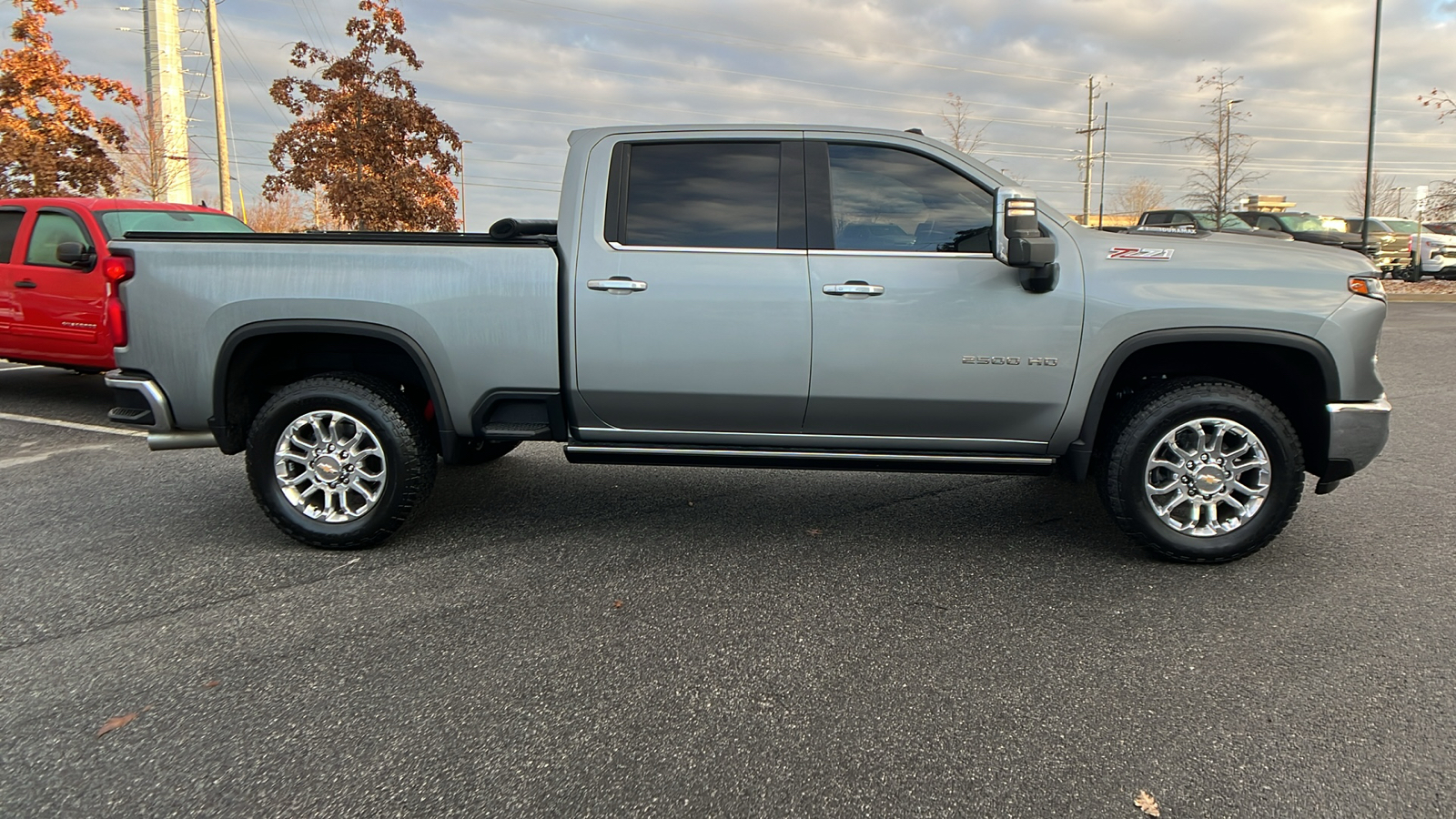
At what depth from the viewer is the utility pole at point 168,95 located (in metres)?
22.7

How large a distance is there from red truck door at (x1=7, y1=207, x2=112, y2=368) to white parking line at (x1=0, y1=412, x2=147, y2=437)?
523 mm

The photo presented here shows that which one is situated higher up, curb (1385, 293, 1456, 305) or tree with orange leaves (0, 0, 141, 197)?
tree with orange leaves (0, 0, 141, 197)

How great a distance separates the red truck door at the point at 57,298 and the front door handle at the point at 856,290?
6.48m

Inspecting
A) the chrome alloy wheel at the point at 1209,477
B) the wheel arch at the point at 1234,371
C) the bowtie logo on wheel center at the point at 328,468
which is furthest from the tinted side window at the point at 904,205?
the bowtie logo on wheel center at the point at 328,468

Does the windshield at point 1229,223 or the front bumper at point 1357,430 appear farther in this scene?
the windshield at point 1229,223

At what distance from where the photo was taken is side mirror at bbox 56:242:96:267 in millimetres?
7391

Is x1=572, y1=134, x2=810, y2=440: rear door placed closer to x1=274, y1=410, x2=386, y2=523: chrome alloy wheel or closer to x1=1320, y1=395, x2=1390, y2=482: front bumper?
x1=274, y1=410, x2=386, y2=523: chrome alloy wheel

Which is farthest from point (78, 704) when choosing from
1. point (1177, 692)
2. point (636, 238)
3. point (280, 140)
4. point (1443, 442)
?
point (280, 140)

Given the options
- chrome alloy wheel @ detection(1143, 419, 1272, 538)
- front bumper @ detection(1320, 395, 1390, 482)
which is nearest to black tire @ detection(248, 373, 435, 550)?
chrome alloy wheel @ detection(1143, 419, 1272, 538)

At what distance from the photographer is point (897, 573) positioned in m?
4.17

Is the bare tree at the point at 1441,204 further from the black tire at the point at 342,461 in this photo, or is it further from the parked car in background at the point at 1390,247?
the black tire at the point at 342,461

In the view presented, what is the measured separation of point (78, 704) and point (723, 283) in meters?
2.86

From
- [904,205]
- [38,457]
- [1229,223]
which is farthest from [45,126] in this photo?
[1229,223]

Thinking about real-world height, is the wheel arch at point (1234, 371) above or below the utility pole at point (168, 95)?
below
